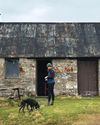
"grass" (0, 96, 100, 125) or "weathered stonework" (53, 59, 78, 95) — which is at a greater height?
"weathered stonework" (53, 59, 78, 95)

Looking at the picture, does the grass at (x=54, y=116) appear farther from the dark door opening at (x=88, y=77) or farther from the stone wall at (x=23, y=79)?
the dark door opening at (x=88, y=77)

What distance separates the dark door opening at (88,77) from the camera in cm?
2597

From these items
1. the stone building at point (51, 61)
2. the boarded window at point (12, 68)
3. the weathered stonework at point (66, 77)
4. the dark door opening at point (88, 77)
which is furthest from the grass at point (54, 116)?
the boarded window at point (12, 68)

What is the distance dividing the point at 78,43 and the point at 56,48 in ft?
5.23

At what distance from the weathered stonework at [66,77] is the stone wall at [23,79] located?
1.47 m

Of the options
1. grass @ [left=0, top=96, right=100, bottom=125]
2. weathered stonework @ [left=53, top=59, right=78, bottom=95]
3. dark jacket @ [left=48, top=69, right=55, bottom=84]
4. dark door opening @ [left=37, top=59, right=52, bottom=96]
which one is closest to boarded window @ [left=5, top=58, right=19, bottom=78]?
dark door opening @ [left=37, top=59, right=52, bottom=96]

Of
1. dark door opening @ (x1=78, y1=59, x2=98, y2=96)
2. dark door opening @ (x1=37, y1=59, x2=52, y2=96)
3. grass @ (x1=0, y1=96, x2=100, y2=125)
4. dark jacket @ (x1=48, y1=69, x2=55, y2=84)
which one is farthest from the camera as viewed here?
dark door opening @ (x1=37, y1=59, x2=52, y2=96)

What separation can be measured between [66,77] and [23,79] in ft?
8.99

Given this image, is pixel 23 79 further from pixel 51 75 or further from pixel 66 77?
pixel 51 75

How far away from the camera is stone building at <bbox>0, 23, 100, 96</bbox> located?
2558 centimetres

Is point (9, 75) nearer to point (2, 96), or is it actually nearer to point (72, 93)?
point (2, 96)

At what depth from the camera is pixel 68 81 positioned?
83.9ft

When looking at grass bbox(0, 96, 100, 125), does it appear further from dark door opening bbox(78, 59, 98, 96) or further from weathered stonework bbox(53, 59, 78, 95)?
dark door opening bbox(78, 59, 98, 96)

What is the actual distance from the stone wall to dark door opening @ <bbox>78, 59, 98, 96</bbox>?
2.99 meters
